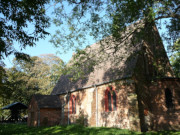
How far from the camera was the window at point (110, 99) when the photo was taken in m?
17.3

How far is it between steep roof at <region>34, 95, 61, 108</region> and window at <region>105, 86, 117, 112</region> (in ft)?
29.8

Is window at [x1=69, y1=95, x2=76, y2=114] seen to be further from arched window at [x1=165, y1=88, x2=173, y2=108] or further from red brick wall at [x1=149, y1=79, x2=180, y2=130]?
arched window at [x1=165, y1=88, x2=173, y2=108]

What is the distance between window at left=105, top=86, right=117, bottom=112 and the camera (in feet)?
56.8

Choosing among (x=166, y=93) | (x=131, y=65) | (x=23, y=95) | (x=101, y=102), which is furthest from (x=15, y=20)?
(x=23, y=95)

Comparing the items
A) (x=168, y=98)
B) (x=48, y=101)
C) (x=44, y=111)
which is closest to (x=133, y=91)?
(x=168, y=98)

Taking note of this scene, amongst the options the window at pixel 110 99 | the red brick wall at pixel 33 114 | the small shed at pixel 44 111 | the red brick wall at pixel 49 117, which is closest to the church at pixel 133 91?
the window at pixel 110 99

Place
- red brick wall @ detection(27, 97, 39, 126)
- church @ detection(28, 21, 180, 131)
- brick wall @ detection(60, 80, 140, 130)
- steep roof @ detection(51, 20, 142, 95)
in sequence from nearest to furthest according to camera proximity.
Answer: steep roof @ detection(51, 20, 142, 95)
church @ detection(28, 21, 180, 131)
brick wall @ detection(60, 80, 140, 130)
red brick wall @ detection(27, 97, 39, 126)

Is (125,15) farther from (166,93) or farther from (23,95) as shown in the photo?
(23,95)

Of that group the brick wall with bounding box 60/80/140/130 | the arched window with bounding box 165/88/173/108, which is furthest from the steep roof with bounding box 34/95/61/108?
the arched window with bounding box 165/88/173/108

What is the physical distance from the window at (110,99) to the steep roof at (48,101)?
29.8 feet

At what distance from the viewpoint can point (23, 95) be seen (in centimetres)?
3775

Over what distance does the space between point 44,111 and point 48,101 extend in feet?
6.13

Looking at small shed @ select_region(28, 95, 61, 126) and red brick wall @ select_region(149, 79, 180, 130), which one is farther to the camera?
small shed @ select_region(28, 95, 61, 126)

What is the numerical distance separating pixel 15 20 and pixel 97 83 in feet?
37.7
